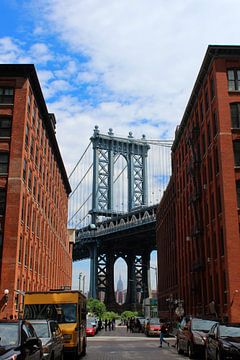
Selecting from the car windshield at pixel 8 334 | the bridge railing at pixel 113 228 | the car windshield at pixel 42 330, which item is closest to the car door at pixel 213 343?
the car windshield at pixel 42 330

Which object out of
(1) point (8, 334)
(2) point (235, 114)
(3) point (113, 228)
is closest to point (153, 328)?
(2) point (235, 114)

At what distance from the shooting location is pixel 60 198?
81.5 metres

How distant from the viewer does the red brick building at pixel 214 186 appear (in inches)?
1474

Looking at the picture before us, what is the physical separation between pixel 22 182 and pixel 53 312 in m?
25.6

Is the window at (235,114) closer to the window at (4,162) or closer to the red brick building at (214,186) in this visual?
the red brick building at (214,186)

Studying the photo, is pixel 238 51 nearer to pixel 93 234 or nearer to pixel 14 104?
pixel 14 104

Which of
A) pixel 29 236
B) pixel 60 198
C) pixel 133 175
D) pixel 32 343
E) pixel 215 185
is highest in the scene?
pixel 133 175

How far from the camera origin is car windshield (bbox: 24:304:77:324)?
2008cm

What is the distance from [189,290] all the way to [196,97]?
21.4 metres

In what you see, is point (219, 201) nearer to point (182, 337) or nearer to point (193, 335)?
point (182, 337)

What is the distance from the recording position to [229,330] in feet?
56.1

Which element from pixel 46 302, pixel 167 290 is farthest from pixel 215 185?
pixel 167 290

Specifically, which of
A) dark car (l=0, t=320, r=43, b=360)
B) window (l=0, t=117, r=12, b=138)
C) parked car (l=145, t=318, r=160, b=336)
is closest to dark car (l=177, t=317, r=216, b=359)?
dark car (l=0, t=320, r=43, b=360)

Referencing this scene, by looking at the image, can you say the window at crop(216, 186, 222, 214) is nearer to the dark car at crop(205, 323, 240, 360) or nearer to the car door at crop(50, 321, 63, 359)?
the dark car at crop(205, 323, 240, 360)
